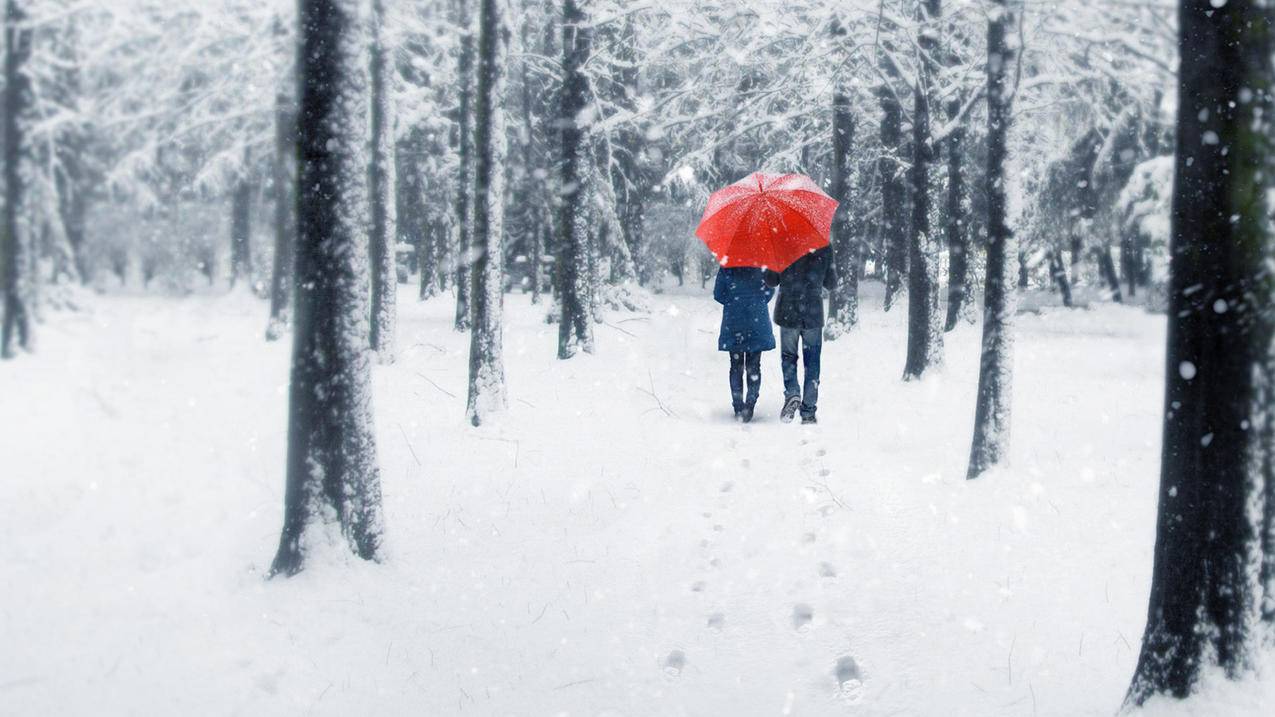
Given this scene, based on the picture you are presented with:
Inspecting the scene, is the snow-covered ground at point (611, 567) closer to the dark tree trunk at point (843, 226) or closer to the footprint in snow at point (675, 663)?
the footprint in snow at point (675, 663)

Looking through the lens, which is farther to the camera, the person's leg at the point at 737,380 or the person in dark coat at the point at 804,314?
the person's leg at the point at 737,380

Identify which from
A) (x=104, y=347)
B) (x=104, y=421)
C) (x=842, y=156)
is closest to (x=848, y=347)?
(x=842, y=156)

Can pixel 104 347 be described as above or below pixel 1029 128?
below

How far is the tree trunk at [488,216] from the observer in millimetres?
10047

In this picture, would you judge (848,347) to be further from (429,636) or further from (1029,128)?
(429,636)

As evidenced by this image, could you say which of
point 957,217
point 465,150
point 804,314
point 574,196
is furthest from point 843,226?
point 804,314

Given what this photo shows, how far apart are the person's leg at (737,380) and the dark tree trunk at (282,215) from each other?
1182cm

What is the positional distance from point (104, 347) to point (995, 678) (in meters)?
19.2

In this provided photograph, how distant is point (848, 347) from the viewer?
16656 mm

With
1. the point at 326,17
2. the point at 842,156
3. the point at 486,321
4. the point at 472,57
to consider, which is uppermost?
the point at 472,57

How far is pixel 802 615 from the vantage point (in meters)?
5.25

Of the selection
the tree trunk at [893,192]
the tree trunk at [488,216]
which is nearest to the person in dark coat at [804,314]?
the tree trunk at [488,216]

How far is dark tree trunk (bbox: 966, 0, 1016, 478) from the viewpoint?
7.12 metres

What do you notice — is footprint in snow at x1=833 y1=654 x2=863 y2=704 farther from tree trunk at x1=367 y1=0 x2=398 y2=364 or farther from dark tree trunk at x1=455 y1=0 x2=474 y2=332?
dark tree trunk at x1=455 y1=0 x2=474 y2=332
